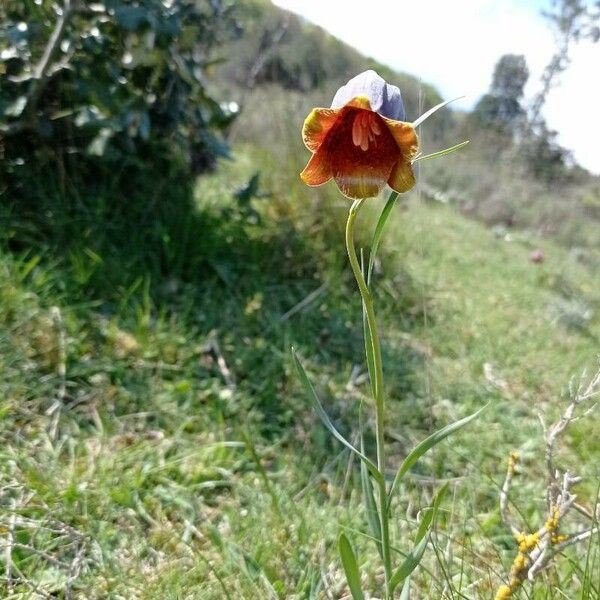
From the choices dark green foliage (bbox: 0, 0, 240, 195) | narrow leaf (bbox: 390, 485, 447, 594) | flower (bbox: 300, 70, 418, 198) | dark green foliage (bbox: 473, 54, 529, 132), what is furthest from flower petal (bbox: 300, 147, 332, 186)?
dark green foliage (bbox: 473, 54, 529, 132)

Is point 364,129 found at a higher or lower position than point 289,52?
lower

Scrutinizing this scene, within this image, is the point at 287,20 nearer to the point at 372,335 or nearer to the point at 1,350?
the point at 1,350

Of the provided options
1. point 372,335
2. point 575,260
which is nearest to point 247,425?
point 372,335

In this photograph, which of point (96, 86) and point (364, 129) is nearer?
point (364, 129)

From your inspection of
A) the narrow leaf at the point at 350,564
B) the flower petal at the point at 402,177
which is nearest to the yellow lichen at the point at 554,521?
the narrow leaf at the point at 350,564

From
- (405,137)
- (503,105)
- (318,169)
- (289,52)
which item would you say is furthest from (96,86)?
(503,105)

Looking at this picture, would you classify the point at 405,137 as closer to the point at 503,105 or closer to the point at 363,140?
the point at 363,140

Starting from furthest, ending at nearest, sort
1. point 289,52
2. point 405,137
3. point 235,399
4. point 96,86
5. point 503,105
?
1. point 503,105
2. point 289,52
3. point 96,86
4. point 235,399
5. point 405,137
